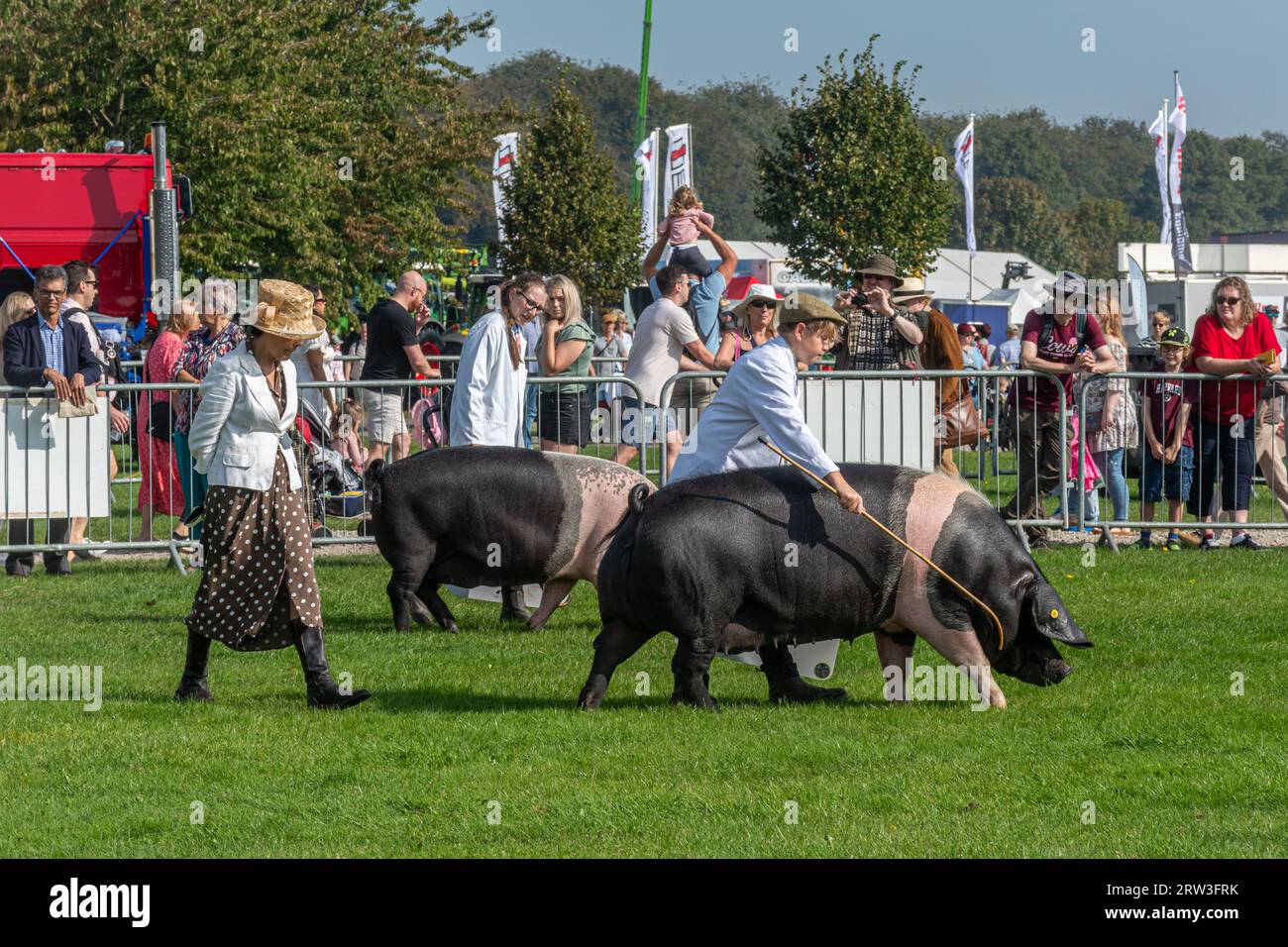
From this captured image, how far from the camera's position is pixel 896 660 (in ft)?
29.0

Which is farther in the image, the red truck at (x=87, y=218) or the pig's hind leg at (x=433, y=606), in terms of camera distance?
the red truck at (x=87, y=218)

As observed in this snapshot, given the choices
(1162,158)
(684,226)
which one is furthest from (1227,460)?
(1162,158)

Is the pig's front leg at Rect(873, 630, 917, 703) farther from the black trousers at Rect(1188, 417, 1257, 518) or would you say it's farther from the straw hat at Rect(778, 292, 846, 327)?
the black trousers at Rect(1188, 417, 1257, 518)

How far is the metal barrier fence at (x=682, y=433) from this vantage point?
1330cm

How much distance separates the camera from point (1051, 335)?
14.6m

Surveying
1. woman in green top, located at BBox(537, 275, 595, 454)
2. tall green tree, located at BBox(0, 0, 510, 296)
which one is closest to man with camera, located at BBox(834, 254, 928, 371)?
woman in green top, located at BBox(537, 275, 595, 454)

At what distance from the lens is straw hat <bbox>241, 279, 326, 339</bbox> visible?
8344mm

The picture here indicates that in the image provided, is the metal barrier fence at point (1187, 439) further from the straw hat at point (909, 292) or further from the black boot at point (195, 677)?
the black boot at point (195, 677)

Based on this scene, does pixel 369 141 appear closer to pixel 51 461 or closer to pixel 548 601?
pixel 51 461

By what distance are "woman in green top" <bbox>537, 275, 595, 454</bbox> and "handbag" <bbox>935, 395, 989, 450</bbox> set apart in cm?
261

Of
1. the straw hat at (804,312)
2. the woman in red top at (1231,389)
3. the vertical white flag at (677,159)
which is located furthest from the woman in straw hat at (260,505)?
the vertical white flag at (677,159)

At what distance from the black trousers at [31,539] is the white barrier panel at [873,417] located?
5257 mm

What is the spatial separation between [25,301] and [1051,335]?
7.46 m
